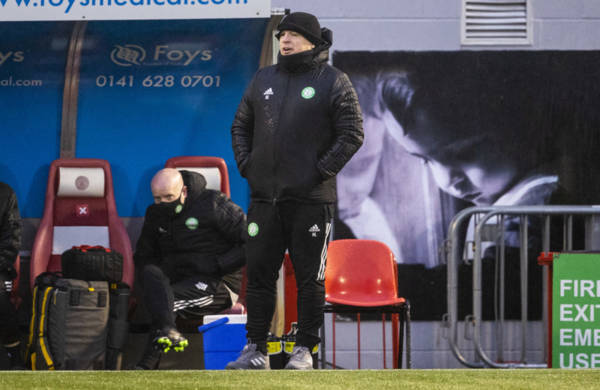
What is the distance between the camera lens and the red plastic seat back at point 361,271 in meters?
5.26

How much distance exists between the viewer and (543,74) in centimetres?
582

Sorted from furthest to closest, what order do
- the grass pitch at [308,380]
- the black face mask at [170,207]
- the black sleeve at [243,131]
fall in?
the black face mask at [170,207] → the black sleeve at [243,131] → the grass pitch at [308,380]

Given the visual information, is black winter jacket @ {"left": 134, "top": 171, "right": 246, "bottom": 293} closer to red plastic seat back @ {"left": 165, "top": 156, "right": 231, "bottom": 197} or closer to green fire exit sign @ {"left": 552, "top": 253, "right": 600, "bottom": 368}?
red plastic seat back @ {"left": 165, "top": 156, "right": 231, "bottom": 197}

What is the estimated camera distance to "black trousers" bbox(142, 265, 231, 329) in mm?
4805

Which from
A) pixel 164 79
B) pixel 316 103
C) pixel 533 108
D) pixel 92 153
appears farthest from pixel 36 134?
pixel 533 108

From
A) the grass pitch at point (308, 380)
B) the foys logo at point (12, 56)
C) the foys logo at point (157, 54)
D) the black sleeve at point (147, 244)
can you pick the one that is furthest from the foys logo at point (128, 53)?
the grass pitch at point (308, 380)

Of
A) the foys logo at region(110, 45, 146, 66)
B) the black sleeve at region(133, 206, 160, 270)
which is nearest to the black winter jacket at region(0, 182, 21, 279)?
the black sleeve at region(133, 206, 160, 270)

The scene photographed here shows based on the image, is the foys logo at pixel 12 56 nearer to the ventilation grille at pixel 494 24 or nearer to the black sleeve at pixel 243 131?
the black sleeve at pixel 243 131

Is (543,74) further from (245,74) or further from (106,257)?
(106,257)

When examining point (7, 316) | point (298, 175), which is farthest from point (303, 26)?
point (7, 316)

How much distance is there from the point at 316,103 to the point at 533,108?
245 centimetres

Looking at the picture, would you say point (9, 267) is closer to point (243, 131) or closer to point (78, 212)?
point (78, 212)

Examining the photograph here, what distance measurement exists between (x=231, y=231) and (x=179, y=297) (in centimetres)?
50

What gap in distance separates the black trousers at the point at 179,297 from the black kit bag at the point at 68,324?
31 centimetres
